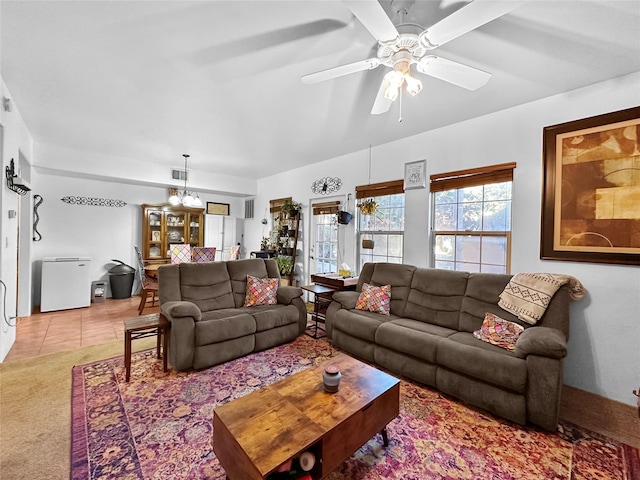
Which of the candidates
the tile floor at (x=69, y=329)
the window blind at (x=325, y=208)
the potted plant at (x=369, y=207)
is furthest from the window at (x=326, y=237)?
the tile floor at (x=69, y=329)

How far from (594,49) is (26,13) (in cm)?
394

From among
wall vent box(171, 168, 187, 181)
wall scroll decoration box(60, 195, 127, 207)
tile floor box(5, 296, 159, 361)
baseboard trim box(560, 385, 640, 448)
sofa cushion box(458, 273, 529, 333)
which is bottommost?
baseboard trim box(560, 385, 640, 448)

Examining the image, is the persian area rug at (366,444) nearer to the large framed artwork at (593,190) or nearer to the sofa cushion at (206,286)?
the sofa cushion at (206,286)

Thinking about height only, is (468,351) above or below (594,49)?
below

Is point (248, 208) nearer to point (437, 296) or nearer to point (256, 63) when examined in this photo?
point (256, 63)

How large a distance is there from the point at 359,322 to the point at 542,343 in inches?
61.9

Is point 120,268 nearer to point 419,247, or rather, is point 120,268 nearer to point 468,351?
point 419,247

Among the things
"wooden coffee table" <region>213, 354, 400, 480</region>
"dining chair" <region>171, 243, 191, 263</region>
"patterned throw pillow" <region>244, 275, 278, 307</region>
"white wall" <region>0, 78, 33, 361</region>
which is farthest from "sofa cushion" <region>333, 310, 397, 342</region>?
"white wall" <region>0, 78, 33, 361</region>

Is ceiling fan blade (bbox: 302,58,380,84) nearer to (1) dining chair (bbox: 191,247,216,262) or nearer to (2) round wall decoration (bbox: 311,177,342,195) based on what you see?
(2) round wall decoration (bbox: 311,177,342,195)

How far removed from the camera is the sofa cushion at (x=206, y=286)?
10.8 feet

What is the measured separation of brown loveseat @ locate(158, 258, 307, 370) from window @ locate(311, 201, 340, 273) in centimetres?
141

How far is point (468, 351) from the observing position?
225 cm

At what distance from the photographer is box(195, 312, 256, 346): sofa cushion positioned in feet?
9.07

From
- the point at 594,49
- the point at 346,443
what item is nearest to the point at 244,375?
the point at 346,443
